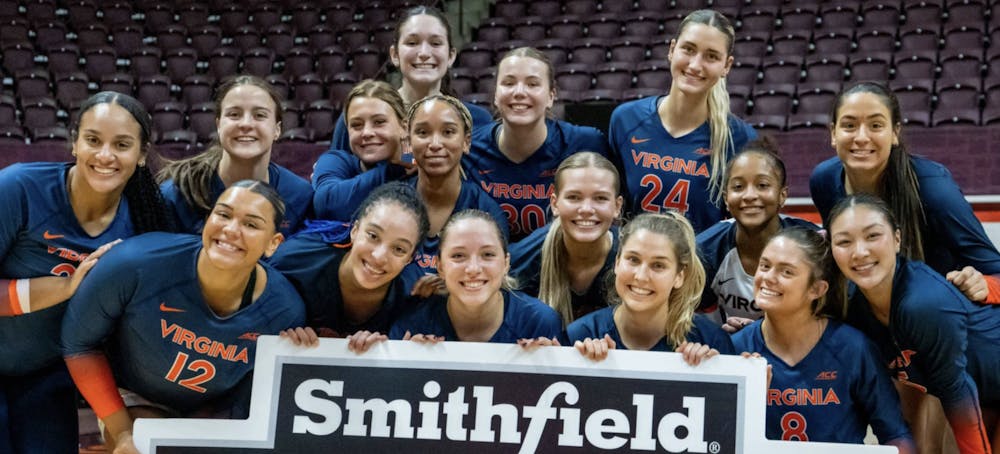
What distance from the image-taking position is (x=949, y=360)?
8.96 feet

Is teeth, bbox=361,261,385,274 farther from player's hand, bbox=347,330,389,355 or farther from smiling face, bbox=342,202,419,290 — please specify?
player's hand, bbox=347,330,389,355

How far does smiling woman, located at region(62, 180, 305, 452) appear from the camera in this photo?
2668 millimetres

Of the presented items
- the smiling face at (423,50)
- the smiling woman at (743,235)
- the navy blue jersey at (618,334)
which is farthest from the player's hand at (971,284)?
the smiling face at (423,50)

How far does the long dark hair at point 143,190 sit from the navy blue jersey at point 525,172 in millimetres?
1245

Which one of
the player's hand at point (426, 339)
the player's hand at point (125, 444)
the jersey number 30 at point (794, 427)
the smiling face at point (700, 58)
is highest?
the smiling face at point (700, 58)

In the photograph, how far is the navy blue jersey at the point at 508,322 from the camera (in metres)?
2.88

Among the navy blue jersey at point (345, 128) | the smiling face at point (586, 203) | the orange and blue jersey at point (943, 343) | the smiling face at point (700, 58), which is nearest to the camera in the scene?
the orange and blue jersey at point (943, 343)

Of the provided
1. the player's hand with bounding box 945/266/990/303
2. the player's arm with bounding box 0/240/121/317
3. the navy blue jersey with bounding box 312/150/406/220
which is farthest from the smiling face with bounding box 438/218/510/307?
the player's hand with bounding box 945/266/990/303

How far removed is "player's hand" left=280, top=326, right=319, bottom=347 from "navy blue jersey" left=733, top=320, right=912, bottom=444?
1436 millimetres

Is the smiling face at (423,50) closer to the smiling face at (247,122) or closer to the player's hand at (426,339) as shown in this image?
the smiling face at (247,122)

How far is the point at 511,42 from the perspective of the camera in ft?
33.3

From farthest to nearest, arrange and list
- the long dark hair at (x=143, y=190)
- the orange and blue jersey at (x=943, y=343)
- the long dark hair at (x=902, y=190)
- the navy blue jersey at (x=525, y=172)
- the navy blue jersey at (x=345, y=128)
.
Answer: the navy blue jersey at (x=345, y=128)
the navy blue jersey at (x=525, y=172)
the long dark hair at (x=902, y=190)
the long dark hair at (x=143, y=190)
the orange and blue jersey at (x=943, y=343)

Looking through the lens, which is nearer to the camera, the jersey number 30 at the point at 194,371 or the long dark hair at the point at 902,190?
the jersey number 30 at the point at 194,371

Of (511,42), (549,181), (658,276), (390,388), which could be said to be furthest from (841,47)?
(390,388)
